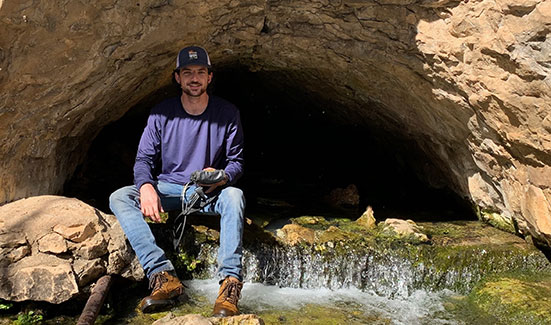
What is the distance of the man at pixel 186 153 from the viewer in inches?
168

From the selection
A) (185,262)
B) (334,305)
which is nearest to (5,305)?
(185,262)

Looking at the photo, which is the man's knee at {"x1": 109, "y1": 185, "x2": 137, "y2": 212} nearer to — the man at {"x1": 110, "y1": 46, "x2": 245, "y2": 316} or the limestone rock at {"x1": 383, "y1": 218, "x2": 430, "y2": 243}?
the man at {"x1": 110, "y1": 46, "x2": 245, "y2": 316}

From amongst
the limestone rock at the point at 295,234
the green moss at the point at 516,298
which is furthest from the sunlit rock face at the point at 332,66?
the limestone rock at the point at 295,234

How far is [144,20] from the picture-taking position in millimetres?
4980

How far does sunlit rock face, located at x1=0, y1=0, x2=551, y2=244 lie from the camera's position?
14.8 feet

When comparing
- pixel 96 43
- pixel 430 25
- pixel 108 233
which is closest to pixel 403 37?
pixel 430 25

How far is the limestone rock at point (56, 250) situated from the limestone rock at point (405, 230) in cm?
291

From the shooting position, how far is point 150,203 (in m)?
4.25

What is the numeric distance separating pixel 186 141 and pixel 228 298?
154 cm

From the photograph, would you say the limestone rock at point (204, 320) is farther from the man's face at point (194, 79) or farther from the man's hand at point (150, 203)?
the man's face at point (194, 79)

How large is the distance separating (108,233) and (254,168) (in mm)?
6107

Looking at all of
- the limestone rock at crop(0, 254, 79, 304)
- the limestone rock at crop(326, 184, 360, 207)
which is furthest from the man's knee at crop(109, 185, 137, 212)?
the limestone rock at crop(326, 184, 360, 207)

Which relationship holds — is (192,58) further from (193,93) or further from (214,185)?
(214,185)

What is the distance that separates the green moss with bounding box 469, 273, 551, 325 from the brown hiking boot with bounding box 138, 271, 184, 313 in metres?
2.76
